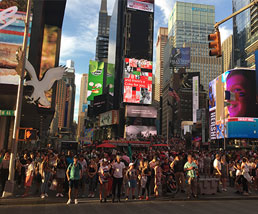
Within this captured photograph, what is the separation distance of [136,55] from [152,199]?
8971 centimetres

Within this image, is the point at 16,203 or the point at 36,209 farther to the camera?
the point at 16,203

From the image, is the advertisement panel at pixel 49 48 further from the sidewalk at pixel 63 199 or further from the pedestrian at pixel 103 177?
the pedestrian at pixel 103 177

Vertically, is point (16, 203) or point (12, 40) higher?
point (12, 40)

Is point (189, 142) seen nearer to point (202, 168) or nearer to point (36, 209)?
point (202, 168)

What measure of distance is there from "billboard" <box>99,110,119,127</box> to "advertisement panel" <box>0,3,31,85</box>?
71454 millimetres

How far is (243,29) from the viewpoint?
108 meters

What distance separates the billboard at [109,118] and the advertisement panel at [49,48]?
180 ft

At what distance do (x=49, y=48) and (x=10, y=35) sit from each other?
1757 centimetres

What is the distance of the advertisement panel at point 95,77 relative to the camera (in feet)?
359

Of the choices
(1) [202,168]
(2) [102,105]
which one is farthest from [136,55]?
(1) [202,168]

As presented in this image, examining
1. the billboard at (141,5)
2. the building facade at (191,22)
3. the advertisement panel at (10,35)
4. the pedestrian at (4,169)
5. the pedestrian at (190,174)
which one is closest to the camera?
the pedestrian at (190,174)

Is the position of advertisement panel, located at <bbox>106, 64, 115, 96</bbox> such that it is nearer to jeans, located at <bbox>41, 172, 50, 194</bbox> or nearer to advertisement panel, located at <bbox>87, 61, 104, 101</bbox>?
advertisement panel, located at <bbox>87, 61, 104, 101</bbox>

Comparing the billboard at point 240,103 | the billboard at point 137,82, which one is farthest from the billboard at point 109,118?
the billboard at point 240,103

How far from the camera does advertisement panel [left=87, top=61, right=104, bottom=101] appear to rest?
109438 millimetres
